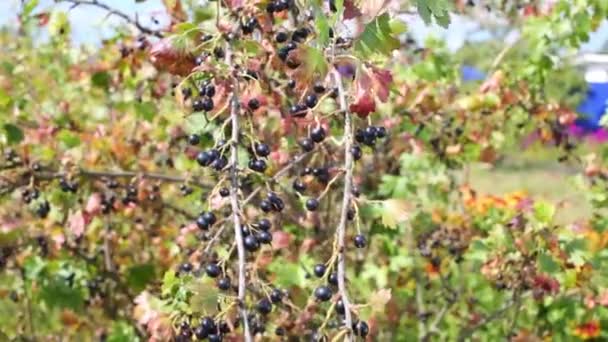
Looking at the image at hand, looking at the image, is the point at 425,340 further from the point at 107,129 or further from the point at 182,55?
the point at 182,55

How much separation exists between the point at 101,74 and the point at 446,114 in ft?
4.38

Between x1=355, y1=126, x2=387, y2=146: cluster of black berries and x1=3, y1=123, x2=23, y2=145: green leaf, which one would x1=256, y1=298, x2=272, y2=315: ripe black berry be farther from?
x1=3, y1=123, x2=23, y2=145: green leaf

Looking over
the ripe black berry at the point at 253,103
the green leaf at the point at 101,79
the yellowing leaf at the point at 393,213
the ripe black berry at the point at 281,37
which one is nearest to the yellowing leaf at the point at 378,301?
the yellowing leaf at the point at 393,213

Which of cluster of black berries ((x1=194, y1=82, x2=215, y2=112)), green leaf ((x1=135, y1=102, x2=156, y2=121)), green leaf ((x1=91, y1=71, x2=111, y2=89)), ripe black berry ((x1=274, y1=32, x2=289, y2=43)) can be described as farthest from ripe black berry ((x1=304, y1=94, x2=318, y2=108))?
green leaf ((x1=91, y1=71, x2=111, y2=89))

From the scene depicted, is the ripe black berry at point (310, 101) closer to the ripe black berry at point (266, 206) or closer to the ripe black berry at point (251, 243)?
the ripe black berry at point (266, 206)

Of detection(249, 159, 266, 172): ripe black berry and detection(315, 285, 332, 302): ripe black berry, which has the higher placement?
detection(249, 159, 266, 172): ripe black berry

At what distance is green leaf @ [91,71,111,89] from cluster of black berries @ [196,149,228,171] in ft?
7.33

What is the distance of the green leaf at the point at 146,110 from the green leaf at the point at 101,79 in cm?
34

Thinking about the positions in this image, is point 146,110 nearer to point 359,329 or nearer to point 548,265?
point 548,265

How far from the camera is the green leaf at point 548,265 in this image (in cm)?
306

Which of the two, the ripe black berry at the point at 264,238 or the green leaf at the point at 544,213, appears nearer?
the ripe black berry at the point at 264,238

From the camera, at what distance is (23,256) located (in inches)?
159

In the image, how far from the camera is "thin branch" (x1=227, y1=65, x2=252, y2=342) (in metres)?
1.80

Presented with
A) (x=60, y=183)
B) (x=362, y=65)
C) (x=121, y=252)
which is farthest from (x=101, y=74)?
(x=362, y=65)
